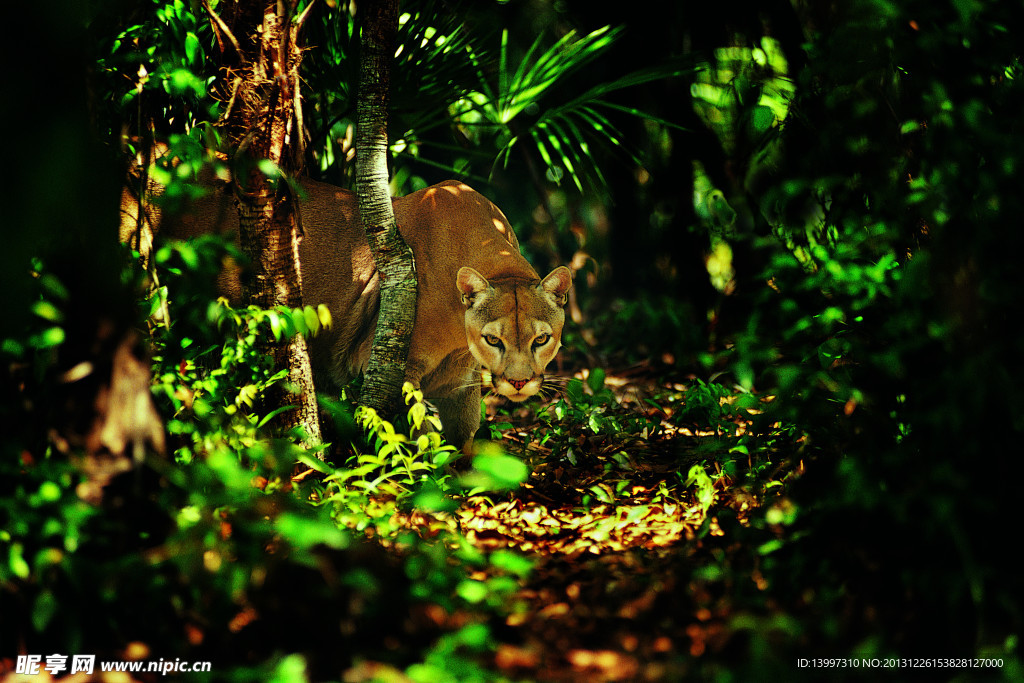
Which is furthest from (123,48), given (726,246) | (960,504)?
(726,246)

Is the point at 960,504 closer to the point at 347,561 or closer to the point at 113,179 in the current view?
the point at 347,561

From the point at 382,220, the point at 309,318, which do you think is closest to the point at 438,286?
the point at 382,220

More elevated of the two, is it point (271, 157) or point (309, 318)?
point (271, 157)

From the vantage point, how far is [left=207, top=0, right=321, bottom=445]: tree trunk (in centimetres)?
271

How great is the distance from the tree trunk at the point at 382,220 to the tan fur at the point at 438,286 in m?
0.19

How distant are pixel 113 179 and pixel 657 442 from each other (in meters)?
2.88

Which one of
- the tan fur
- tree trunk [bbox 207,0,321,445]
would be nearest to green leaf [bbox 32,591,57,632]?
tree trunk [bbox 207,0,321,445]

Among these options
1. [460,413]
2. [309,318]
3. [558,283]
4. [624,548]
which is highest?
[558,283]

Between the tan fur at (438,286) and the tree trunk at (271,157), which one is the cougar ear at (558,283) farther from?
the tree trunk at (271,157)

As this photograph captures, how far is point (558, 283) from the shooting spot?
3582mm

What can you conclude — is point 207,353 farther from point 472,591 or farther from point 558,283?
point 558,283

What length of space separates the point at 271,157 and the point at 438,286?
3.94 feet

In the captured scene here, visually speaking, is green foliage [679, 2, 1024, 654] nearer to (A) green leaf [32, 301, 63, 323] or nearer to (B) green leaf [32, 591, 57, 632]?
(B) green leaf [32, 591, 57, 632]

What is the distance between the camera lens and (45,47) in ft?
6.12
